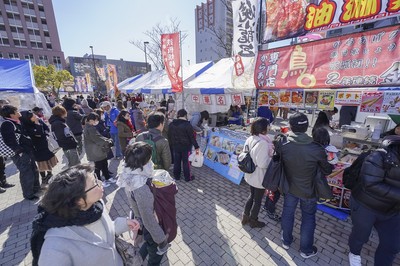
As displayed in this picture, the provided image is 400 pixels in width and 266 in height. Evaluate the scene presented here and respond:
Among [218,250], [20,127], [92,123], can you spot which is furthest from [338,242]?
[20,127]

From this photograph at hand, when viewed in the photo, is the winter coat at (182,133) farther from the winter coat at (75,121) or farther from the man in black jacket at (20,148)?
the winter coat at (75,121)

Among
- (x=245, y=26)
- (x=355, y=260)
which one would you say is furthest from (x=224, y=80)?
(x=355, y=260)

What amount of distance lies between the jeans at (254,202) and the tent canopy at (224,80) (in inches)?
111

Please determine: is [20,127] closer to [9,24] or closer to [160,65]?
[160,65]

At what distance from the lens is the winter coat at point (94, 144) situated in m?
4.34

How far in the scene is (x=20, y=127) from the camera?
394cm

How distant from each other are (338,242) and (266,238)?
111 cm

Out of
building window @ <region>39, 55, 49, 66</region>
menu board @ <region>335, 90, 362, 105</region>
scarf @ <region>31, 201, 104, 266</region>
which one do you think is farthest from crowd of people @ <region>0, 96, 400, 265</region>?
building window @ <region>39, 55, 49, 66</region>

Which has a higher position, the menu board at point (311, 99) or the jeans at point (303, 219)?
the menu board at point (311, 99)

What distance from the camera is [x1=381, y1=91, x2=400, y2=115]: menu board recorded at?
3539mm

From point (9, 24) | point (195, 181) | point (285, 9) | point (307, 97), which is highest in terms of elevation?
point (9, 24)

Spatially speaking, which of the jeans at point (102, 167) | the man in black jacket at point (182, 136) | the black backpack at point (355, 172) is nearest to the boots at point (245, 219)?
the black backpack at point (355, 172)

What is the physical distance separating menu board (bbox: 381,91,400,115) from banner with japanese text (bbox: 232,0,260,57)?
2.78 metres

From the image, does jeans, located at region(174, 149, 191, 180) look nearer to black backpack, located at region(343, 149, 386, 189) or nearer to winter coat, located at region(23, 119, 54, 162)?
winter coat, located at region(23, 119, 54, 162)
